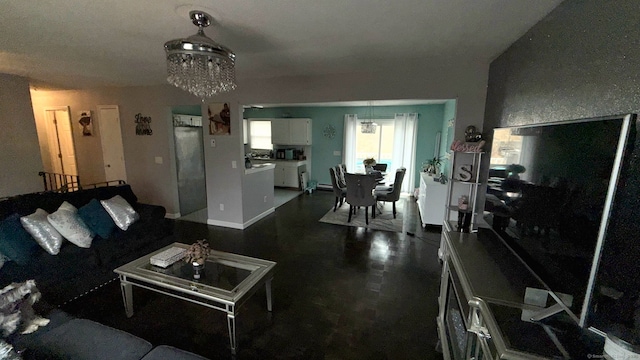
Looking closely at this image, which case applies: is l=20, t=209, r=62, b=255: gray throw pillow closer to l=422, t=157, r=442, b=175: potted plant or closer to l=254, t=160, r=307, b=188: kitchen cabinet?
l=254, t=160, r=307, b=188: kitchen cabinet

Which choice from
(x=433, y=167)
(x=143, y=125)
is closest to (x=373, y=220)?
(x=433, y=167)

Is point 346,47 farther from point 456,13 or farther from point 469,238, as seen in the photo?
point 469,238

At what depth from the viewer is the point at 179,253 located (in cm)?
228

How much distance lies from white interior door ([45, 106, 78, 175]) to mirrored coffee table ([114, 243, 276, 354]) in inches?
193

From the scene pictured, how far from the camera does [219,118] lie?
416 centimetres

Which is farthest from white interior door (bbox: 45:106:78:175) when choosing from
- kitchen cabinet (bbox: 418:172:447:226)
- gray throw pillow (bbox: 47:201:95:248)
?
kitchen cabinet (bbox: 418:172:447:226)

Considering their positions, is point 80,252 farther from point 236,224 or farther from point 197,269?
point 236,224

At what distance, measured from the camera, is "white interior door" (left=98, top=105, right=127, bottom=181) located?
189 inches

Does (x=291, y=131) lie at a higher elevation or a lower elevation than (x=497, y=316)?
higher

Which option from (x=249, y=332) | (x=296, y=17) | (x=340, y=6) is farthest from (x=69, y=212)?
(x=340, y=6)

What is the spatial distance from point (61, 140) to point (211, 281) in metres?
5.88

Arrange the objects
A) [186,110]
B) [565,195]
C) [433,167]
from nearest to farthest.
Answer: [565,195]
[186,110]
[433,167]

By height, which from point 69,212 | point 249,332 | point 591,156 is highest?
point 591,156

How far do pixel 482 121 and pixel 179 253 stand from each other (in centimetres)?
347
